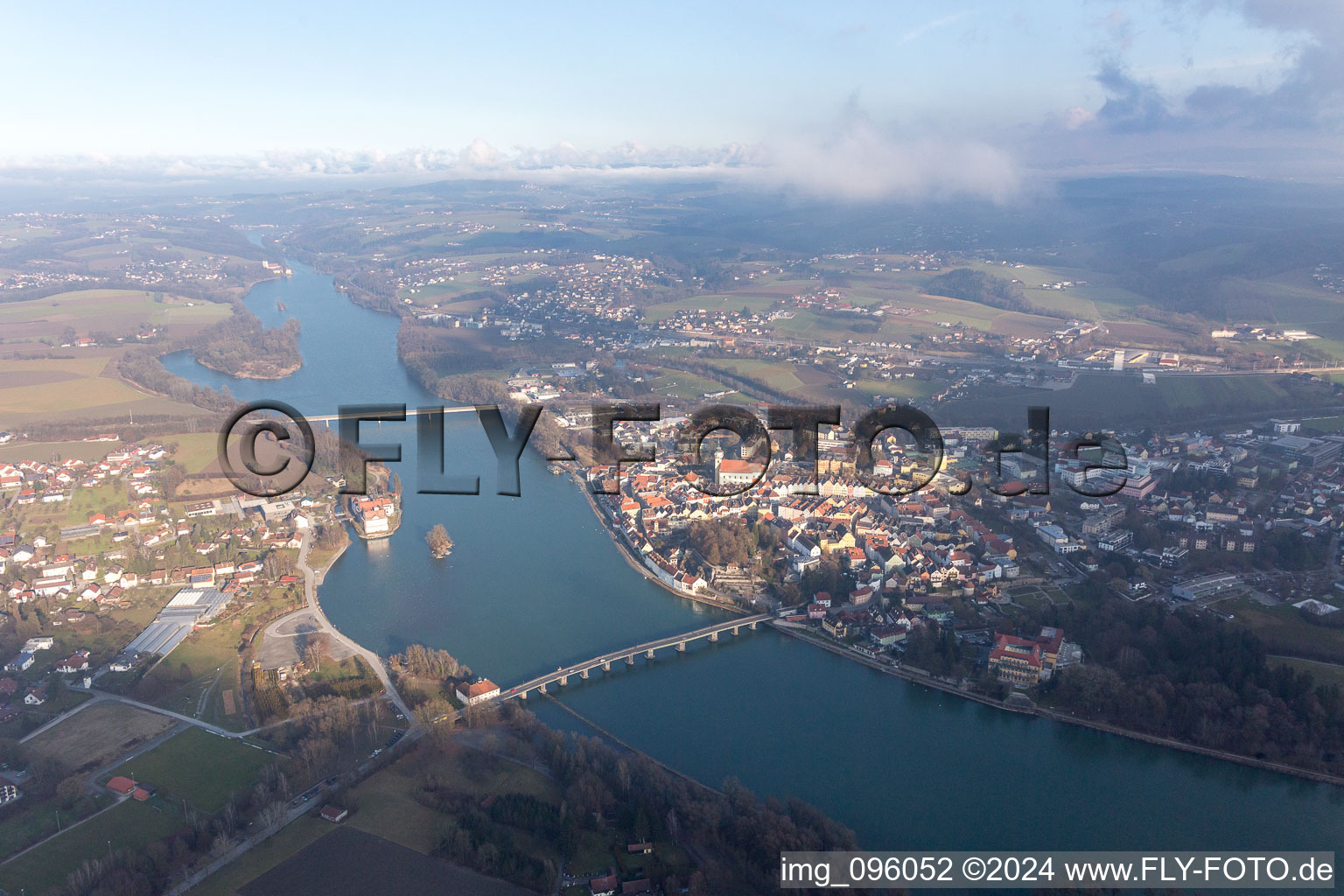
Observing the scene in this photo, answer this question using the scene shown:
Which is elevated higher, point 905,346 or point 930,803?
point 905,346

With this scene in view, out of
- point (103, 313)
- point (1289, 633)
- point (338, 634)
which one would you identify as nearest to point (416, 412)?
point (338, 634)

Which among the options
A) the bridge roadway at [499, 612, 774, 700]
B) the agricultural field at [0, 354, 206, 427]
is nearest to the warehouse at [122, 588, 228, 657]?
the bridge roadway at [499, 612, 774, 700]

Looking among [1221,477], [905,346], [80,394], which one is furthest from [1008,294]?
[80,394]

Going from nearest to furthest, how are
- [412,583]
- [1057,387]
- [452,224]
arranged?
[412,583], [1057,387], [452,224]

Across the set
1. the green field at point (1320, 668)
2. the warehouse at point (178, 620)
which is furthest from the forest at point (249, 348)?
the green field at point (1320, 668)

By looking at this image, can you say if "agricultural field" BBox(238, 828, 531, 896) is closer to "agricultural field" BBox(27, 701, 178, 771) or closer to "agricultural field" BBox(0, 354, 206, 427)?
"agricultural field" BBox(27, 701, 178, 771)

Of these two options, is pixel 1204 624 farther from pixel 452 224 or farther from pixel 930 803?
pixel 452 224

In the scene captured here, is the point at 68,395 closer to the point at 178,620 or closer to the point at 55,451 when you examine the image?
the point at 55,451
